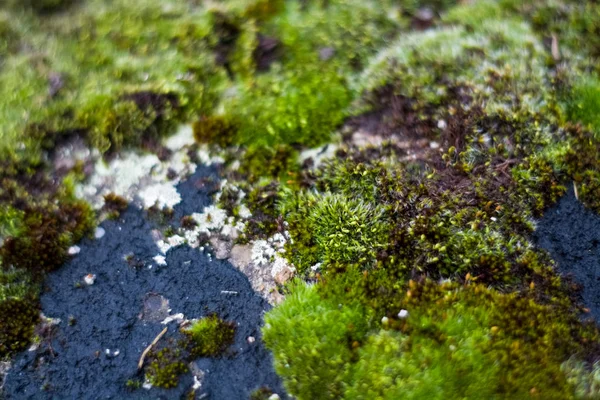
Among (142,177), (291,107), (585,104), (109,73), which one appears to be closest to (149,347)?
(142,177)

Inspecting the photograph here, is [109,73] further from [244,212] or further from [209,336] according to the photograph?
[209,336]

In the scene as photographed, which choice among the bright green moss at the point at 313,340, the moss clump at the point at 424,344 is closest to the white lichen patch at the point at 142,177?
the bright green moss at the point at 313,340

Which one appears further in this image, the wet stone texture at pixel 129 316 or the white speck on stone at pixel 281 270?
the white speck on stone at pixel 281 270

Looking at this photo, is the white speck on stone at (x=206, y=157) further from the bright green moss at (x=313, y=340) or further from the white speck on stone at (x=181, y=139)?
the bright green moss at (x=313, y=340)

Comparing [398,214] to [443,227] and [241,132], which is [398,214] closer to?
[443,227]

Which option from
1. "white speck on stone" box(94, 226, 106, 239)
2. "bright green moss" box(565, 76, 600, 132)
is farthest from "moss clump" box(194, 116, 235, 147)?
"bright green moss" box(565, 76, 600, 132)

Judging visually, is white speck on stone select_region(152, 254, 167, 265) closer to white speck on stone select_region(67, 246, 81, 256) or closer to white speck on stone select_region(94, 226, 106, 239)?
white speck on stone select_region(94, 226, 106, 239)

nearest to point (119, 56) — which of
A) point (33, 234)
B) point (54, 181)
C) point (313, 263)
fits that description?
point (54, 181)

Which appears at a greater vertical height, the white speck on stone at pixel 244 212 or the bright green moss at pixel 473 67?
the bright green moss at pixel 473 67
